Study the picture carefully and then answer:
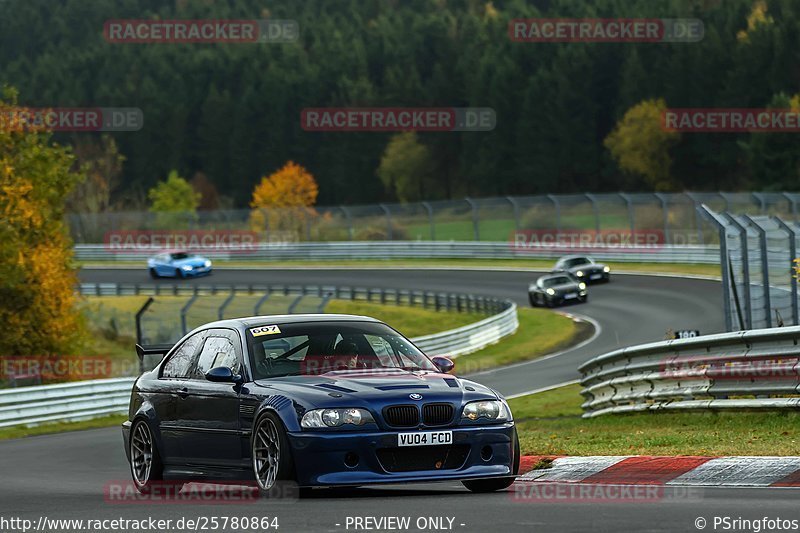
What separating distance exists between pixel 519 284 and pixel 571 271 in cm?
423

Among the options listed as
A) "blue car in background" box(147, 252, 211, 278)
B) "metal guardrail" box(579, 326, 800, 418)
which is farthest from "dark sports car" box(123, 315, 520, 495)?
"blue car in background" box(147, 252, 211, 278)

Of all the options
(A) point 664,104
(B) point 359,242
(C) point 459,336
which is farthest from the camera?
(A) point 664,104

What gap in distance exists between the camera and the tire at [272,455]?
896 centimetres

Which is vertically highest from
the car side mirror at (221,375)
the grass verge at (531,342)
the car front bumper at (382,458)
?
the car side mirror at (221,375)

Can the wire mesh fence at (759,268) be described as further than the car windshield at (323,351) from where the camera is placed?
Yes

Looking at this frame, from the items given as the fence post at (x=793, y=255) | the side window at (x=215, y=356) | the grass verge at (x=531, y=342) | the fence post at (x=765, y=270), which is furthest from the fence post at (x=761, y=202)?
the side window at (x=215, y=356)

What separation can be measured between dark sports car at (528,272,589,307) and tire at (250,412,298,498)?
115ft

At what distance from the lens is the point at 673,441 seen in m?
12.0

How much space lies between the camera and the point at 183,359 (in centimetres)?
1089

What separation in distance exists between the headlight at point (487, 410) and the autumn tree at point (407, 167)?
419 ft

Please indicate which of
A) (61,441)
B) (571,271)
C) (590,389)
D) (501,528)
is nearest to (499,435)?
(501,528)

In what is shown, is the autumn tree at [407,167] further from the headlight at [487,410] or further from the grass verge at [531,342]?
the headlight at [487,410]

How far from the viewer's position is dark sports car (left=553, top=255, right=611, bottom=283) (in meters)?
48.2

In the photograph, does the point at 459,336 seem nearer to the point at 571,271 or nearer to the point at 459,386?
the point at 571,271
